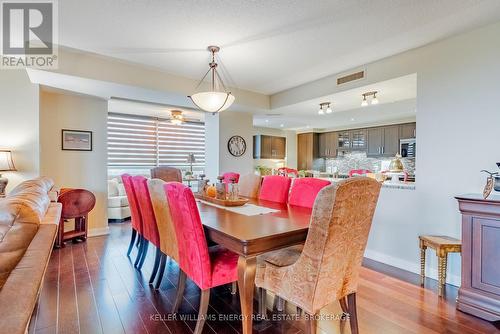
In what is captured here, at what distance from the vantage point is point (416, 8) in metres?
2.29

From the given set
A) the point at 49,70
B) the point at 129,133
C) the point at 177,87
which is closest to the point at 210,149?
the point at 177,87

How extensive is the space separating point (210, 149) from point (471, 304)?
14.7 ft

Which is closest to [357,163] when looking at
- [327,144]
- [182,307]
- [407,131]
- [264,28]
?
[327,144]

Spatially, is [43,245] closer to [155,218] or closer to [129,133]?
[155,218]

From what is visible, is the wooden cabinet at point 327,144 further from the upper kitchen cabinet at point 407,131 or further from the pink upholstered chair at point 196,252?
the pink upholstered chair at point 196,252

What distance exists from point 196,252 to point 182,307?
0.80 m

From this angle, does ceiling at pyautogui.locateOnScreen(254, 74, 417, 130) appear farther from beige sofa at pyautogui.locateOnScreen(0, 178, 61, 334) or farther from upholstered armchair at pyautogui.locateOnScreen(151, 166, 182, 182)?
beige sofa at pyautogui.locateOnScreen(0, 178, 61, 334)

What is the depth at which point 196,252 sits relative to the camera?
1768mm

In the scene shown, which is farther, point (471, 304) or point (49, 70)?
point (49, 70)

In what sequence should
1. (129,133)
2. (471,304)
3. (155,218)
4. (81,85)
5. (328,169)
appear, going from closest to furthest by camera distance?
1. (471,304)
2. (155,218)
3. (81,85)
4. (129,133)
5. (328,169)

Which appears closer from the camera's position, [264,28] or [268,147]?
[264,28]

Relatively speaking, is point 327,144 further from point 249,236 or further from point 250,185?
point 249,236

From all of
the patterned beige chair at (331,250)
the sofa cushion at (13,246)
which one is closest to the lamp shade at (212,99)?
the patterned beige chair at (331,250)

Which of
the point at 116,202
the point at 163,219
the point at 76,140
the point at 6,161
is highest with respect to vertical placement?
the point at 76,140
